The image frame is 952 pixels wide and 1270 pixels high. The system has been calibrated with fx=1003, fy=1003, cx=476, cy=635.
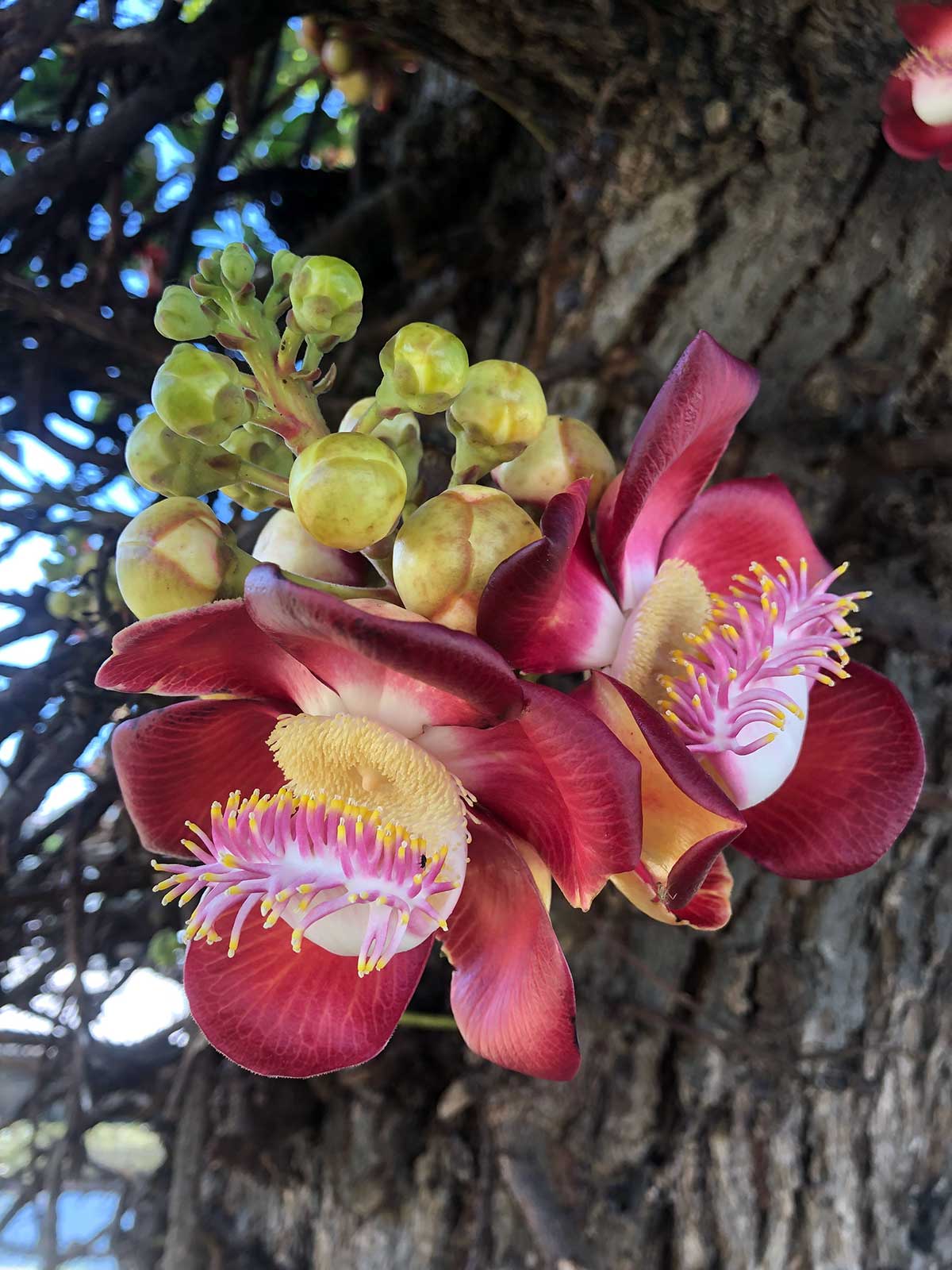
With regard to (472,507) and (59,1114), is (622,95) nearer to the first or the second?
(472,507)

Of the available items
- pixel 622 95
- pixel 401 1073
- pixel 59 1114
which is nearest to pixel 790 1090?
pixel 401 1073

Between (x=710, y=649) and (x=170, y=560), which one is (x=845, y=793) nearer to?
(x=710, y=649)

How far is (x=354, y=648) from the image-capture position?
1.39ft

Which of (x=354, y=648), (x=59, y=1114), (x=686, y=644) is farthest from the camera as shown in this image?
(x=59, y=1114)

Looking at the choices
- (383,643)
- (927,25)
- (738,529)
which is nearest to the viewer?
(383,643)

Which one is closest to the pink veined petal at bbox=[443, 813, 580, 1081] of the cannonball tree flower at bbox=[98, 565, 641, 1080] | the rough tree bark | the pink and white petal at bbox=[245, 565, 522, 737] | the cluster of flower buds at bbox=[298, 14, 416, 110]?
the cannonball tree flower at bbox=[98, 565, 641, 1080]

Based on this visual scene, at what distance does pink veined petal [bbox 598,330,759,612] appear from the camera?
531 mm

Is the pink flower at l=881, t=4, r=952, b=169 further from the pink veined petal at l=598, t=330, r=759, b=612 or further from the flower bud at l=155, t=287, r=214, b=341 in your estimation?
the flower bud at l=155, t=287, r=214, b=341

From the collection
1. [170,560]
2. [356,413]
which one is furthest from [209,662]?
[356,413]

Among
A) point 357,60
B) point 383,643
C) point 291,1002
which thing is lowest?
point 291,1002

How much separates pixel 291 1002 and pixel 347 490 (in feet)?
0.95

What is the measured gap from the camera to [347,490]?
0.44 m

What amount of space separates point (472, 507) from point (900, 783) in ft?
1.05

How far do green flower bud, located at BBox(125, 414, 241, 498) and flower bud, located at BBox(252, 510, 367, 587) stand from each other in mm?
35
